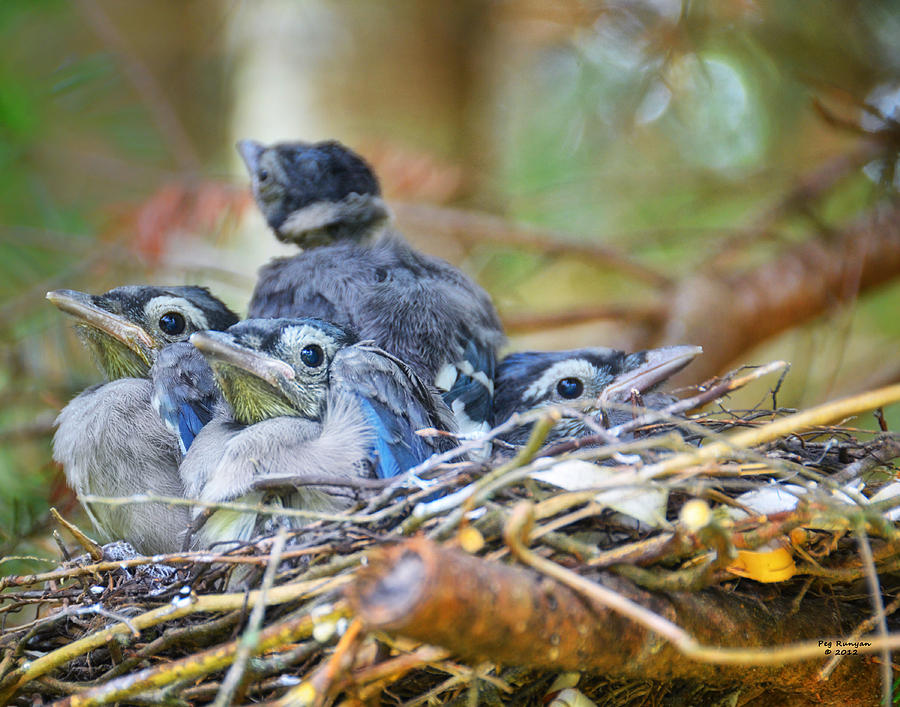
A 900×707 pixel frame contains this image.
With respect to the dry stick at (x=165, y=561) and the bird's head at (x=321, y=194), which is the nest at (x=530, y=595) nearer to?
the dry stick at (x=165, y=561)

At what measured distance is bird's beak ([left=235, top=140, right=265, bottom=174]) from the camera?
267cm

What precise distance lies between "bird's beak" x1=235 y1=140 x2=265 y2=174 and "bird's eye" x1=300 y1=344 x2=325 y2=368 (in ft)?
3.26

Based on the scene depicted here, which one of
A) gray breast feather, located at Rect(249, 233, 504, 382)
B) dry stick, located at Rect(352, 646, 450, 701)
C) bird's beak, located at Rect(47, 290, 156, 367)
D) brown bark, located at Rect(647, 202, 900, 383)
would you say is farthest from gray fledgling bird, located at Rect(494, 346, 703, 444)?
dry stick, located at Rect(352, 646, 450, 701)

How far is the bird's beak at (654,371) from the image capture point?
2.11 metres

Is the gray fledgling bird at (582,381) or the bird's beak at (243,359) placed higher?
the bird's beak at (243,359)

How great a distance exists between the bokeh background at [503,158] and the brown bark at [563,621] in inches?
44.2

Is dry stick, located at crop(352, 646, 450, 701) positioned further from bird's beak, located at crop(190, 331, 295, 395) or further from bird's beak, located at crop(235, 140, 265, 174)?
bird's beak, located at crop(235, 140, 265, 174)

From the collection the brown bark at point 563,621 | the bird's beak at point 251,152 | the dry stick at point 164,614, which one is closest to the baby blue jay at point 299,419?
the dry stick at point 164,614

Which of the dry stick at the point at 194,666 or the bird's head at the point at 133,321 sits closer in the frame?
the dry stick at the point at 194,666

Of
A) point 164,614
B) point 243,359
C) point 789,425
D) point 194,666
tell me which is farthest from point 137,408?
point 789,425

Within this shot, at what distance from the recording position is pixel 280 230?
2.61 metres

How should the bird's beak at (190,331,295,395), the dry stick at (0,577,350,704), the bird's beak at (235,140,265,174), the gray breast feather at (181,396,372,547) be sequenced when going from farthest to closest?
the bird's beak at (235,140,265,174), the bird's beak at (190,331,295,395), the gray breast feather at (181,396,372,547), the dry stick at (0,577,350,704)

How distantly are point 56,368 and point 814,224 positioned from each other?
95.1 inches

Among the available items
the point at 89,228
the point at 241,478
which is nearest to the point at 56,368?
the point at 89,228
